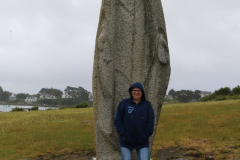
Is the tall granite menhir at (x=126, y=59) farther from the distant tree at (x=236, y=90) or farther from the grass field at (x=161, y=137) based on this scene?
the distant tree at (x=236, y=90)

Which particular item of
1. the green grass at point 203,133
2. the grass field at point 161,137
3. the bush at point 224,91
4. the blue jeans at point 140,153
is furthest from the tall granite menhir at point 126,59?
the bush at point 224,91

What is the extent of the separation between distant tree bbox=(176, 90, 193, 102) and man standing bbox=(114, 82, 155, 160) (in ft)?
105

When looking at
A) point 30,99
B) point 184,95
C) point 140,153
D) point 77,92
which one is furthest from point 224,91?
point 30,99

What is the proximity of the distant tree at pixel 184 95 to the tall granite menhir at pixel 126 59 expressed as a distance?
30.7m

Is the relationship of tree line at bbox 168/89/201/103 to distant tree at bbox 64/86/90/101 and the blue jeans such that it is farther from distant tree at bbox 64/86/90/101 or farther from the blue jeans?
the blue jeans

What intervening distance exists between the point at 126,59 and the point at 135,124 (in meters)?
1.99

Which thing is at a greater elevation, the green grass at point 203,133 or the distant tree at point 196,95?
the distant tree at point 196,95

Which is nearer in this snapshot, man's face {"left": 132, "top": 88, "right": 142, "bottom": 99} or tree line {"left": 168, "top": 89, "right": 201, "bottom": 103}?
man's face {"left": 132, "top": 88, "right": 142, "bottom": 99}

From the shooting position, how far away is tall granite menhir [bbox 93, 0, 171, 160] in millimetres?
5191

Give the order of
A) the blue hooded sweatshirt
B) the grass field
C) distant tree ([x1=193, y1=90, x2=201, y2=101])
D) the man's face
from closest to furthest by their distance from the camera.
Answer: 1. the blue hooded sweatshirt
2. the man's face
3. the grass field
4. distant tree ([x1=193, y1=90, x2=201, y2=101])

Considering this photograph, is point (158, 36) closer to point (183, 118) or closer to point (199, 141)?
point (199, 141)

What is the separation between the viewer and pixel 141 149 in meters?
3.89

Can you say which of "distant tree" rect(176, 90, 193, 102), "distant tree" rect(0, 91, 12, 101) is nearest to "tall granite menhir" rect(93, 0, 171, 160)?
"distant tree" rect(176, 90, 193, 102)

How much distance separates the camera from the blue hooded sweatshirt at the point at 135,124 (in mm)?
3812
